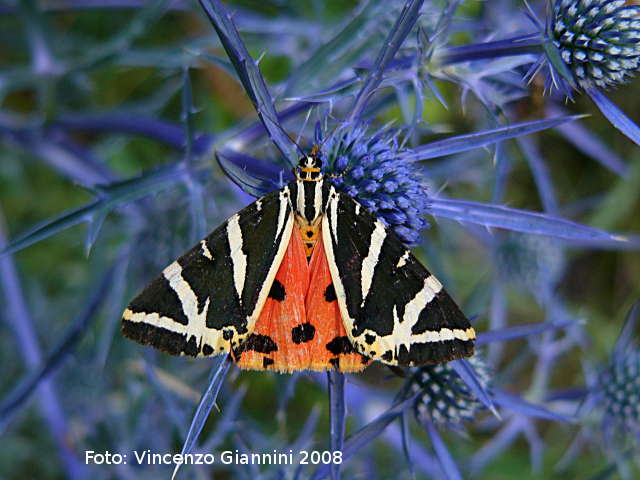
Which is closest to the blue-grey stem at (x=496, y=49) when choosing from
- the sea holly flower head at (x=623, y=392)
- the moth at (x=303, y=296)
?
the moth at (x=303, y=296)

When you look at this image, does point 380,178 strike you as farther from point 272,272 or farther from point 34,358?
point 34,358

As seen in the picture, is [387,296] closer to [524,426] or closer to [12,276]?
[524,426]

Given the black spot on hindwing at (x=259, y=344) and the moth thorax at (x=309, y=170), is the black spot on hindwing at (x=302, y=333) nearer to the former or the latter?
the black spot on hindwing at (x=259, y=344)

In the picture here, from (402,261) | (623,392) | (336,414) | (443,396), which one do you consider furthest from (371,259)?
(623,392)

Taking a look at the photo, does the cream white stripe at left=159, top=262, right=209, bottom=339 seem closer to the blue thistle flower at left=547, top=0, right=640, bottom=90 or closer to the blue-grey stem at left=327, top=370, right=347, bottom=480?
the blue-grey stem at left=327, top=370, right=347, bottom=480

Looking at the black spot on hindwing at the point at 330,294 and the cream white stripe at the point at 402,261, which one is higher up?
the cream white stripe at the point at 402,261
